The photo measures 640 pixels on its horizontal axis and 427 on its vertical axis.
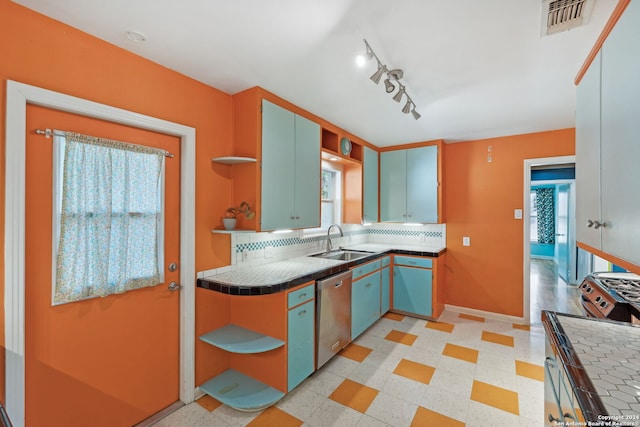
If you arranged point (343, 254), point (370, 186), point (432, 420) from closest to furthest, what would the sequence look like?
point (432, 420)
point (343, 254)
point (370, 186)

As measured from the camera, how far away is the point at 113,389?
174cm

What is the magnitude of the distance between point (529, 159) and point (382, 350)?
9.81ft

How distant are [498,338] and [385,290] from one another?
4.41 feet

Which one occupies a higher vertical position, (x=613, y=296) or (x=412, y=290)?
(x=613, y=296)

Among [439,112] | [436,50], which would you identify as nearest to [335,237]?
[439,112]

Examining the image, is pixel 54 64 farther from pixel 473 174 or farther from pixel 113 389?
pixel 473 174

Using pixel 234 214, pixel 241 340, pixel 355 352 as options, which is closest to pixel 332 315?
pixel 355 352

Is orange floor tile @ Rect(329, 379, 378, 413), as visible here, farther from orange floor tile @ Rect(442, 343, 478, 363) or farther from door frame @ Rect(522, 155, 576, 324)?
door frame @ Rect(522, 155, 576, 324)

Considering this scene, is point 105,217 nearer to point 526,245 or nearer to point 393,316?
point 393,316

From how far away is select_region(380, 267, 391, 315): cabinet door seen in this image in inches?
141

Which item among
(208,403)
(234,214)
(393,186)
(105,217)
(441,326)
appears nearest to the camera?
(105,217)

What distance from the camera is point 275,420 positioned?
1.92 metres

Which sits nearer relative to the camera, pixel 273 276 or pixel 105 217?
pixel 105 217

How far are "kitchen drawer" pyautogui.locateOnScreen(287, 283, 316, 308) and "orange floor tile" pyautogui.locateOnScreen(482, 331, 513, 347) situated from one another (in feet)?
7.28
